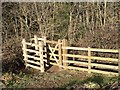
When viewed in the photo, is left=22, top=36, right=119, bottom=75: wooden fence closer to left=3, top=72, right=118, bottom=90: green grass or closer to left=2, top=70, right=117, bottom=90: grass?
left=2, top=70, right=117, bottom=90: grass

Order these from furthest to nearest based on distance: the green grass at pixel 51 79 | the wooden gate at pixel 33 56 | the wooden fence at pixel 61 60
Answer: the wooden gate at pixel 33 56 < the wooden fence at pixel 61 60 < the green grass at pixel 51 79

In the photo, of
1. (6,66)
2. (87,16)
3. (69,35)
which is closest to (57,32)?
(69,35)

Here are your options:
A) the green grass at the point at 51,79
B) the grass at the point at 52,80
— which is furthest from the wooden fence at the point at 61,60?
the green grass at the point at 51,79

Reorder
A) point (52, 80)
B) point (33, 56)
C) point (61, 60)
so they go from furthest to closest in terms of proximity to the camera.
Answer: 1. point (33, 56)
2. point (61, 60)
3. point (52, 80)

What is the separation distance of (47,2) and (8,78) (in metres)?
13.5

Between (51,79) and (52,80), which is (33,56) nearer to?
(51,79)

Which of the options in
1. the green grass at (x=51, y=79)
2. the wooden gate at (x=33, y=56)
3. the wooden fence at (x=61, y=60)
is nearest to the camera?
the green grass at (x=51, y=79)

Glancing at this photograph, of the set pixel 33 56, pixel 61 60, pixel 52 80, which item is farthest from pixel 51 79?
pixel 33 56

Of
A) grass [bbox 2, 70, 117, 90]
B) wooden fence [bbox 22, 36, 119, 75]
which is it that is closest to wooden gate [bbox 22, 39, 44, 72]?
wooden fence [bbox 22, 36, 119, 75]

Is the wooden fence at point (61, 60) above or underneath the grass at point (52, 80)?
above

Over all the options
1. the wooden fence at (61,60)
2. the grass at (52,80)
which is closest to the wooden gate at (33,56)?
the wooden fence at (61,60)

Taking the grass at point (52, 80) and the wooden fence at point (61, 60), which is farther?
the wooden fence at point (61, 60)

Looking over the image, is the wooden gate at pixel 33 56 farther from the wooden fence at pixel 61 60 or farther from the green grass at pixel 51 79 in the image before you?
the green grass at pixel 51 79

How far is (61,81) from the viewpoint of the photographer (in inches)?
457
